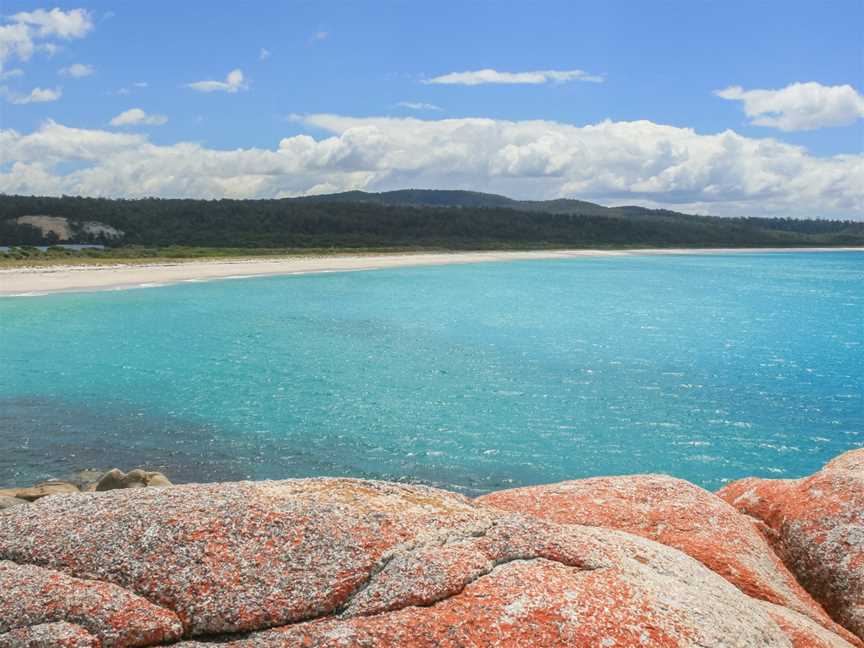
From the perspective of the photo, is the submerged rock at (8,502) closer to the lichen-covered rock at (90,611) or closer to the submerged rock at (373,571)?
the submerged rock at (373,571)

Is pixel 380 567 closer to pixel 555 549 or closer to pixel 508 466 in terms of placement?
pixel 555 549

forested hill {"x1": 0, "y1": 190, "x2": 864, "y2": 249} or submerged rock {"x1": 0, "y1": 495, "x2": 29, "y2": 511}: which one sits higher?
forested hill {"x1": 0, "y1": 190, "x2": 864, "y2": 249}

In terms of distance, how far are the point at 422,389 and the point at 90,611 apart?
69.6 feet

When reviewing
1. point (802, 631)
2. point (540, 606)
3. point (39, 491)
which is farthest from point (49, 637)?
point (39, 491)

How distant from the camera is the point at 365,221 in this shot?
164 m

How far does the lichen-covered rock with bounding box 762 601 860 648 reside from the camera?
20.2 ft

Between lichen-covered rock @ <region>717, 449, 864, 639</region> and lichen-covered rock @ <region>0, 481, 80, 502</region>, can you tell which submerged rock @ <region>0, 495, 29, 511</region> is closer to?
lichen-covered rock @ <region>0, 481, 80, 502</region>

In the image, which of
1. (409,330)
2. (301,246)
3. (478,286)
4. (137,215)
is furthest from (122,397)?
→ (137,215)

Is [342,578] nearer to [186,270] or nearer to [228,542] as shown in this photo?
[228,542]

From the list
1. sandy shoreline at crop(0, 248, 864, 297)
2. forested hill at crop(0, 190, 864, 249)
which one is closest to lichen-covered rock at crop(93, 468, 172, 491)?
sandy shoreline at crop(0, 248, 864, 297)

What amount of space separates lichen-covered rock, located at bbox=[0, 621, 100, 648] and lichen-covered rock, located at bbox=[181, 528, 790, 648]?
70cm

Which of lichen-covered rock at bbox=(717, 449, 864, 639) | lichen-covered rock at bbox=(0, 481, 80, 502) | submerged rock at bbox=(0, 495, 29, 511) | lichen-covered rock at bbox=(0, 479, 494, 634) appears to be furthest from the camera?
lichen-covered rock at bbox=(0, 481, 80, 502)

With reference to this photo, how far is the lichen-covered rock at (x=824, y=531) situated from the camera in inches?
306

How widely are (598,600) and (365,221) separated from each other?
161 metres
